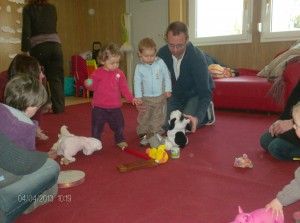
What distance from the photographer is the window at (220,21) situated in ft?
13.4

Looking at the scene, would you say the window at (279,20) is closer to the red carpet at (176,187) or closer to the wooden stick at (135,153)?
the red carpet at (176,187)

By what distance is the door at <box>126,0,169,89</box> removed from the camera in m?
4.54

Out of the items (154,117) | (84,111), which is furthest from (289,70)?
(84,111)

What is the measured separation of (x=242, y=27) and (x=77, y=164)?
3124 millimetres

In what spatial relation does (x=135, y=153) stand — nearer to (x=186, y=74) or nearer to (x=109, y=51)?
(x=109, y=51)

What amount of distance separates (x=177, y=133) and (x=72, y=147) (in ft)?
2.22

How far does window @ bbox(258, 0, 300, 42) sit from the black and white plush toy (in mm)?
2350

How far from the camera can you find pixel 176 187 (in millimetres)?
1496

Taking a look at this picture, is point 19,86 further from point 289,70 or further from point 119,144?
point 289,70

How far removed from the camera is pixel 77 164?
1.87 meters

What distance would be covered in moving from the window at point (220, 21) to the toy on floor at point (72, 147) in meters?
2.86
